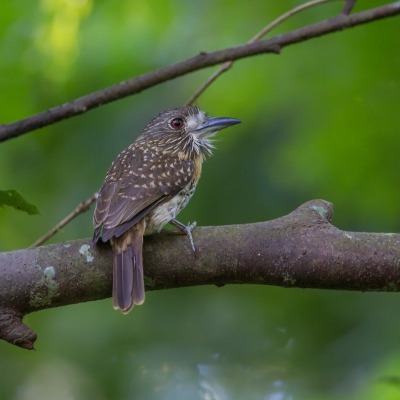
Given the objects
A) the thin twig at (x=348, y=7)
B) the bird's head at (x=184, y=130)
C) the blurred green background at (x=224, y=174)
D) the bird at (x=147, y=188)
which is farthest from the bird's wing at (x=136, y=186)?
the thin twig at (x=348, y=7)

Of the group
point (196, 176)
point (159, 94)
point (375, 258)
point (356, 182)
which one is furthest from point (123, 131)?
point (375, 258)

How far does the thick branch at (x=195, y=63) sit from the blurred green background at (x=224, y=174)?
17.4 inches

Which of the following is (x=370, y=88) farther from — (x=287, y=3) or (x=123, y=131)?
(x=123, y=131)

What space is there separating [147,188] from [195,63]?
51cm

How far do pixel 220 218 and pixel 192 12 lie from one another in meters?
1.03

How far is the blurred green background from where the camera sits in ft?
8.91

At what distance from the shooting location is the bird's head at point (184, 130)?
114 inches

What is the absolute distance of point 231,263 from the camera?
2.03m

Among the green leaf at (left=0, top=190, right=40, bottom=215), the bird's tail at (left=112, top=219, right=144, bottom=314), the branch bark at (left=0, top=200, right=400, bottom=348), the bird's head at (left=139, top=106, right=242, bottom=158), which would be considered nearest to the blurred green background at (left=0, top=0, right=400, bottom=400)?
the bird's head at (left=139, top=106, right=242, bottom=158)

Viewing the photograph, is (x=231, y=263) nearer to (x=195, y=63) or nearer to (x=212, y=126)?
(x=195, y=63)

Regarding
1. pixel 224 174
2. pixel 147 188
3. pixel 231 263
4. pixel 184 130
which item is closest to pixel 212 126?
pixel 184 130

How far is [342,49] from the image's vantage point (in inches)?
112

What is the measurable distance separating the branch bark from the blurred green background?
0.71 meters

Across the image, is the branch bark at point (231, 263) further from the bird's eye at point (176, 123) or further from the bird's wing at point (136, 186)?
the bird's eye at point (176, 123)
